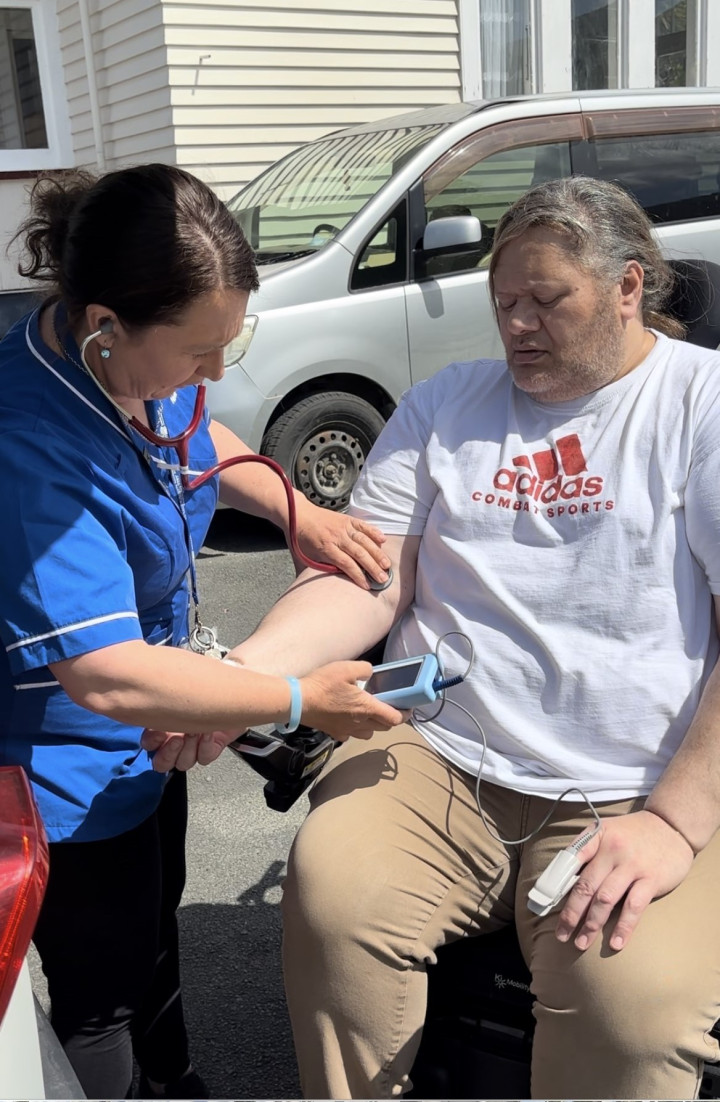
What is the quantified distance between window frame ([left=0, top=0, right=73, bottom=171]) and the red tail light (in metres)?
9.18

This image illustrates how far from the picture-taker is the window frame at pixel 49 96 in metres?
9.52

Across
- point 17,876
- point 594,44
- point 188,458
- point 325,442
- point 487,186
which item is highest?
point 594,44

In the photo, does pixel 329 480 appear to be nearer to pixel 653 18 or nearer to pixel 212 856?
pixel 212 856

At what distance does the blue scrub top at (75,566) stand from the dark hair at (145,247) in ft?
0.42

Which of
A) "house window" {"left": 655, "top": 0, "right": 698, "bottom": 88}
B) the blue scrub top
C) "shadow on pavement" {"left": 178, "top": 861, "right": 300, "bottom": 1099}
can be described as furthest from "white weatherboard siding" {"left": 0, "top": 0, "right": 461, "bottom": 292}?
the blue scrub top

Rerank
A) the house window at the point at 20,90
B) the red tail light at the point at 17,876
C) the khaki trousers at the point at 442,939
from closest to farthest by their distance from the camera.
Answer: the red tail light at the point at 17,876 → the khaki trousers at the point at 442,939 → the house window at the point at 20,90

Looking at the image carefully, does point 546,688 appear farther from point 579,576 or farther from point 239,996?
point 239,996

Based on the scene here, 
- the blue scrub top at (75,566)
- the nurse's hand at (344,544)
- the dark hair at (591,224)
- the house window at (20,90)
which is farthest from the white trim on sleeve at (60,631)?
the house window at (20,90)

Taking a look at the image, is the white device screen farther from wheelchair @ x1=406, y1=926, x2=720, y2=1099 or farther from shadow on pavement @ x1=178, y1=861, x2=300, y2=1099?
shadow on pavement @ x1=178, y1=861, x2=300, y2=1099

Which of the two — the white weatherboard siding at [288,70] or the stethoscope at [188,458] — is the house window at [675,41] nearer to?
the white weatherboard siding at [288,70]

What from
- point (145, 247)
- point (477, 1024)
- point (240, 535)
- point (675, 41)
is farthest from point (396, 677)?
point (675, 41)

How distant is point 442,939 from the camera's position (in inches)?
72.6

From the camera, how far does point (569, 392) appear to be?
2184 millimetres

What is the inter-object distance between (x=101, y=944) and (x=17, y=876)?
2.20ft
